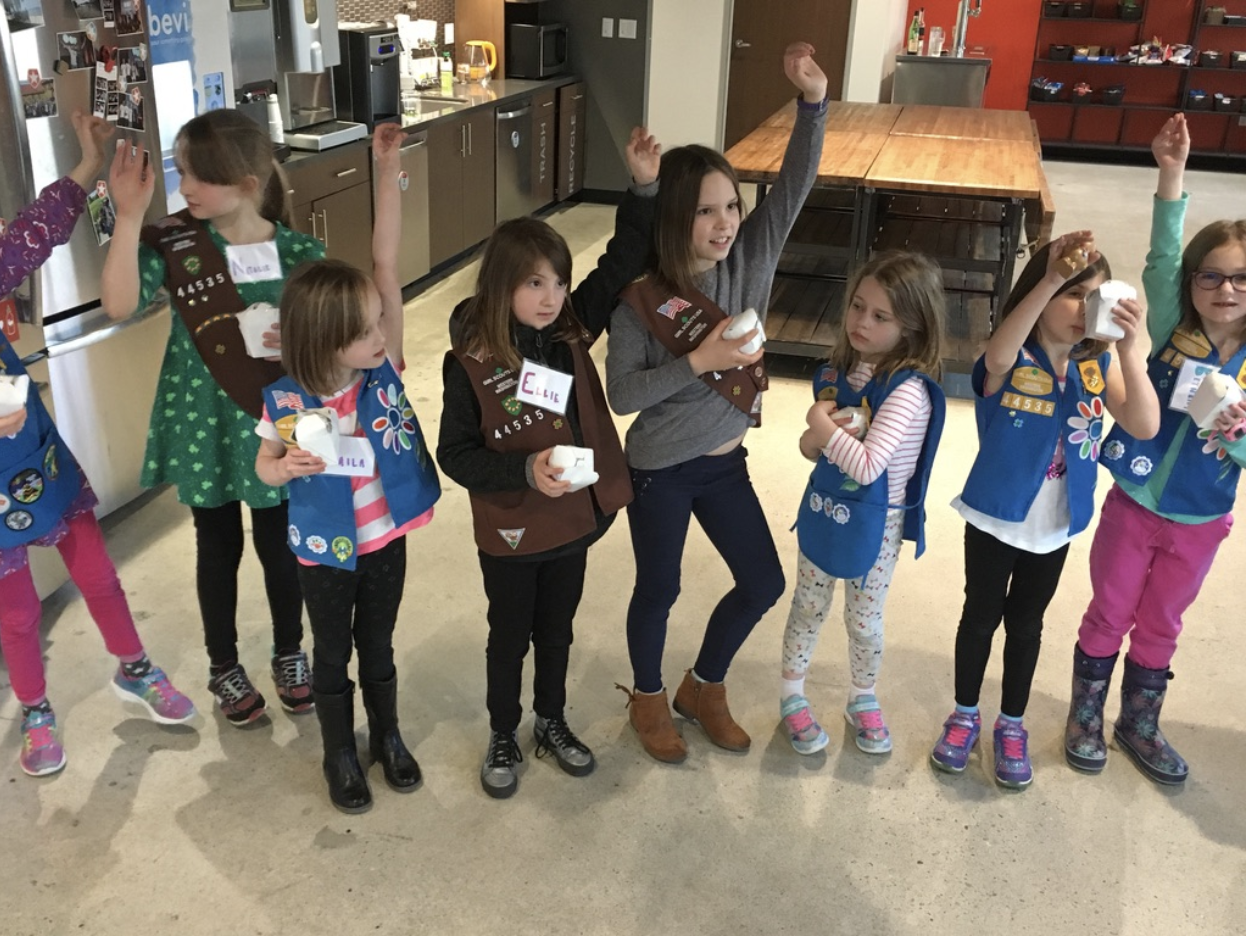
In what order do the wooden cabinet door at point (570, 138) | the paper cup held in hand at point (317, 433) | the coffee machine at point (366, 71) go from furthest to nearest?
the wooden cabinet door at point (570, 138)
the coffee machine at point (366, 71)
the paper cup held in hand at point (317, 433)

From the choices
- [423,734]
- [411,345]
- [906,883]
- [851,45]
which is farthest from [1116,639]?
[851,45]

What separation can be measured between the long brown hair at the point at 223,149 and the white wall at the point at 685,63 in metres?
6.02

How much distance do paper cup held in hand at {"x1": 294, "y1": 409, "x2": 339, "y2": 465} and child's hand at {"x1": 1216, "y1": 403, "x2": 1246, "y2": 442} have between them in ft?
5.04

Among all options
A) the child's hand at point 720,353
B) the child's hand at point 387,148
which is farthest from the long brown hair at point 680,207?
the child's hand at point 387,148

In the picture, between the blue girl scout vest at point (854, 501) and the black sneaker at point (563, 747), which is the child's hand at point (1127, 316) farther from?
the black sneaker at point (563, 747)

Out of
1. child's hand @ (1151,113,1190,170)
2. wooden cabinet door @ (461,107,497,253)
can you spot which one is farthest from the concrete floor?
wooden cabinet door @ (461,107,497,253)

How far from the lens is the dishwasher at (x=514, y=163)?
6402 millimetres

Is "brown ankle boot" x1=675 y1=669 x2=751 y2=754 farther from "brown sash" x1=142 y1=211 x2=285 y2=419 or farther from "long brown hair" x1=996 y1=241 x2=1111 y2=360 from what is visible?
"brown sash" x1=142 y1=211 x2=285 y2=419

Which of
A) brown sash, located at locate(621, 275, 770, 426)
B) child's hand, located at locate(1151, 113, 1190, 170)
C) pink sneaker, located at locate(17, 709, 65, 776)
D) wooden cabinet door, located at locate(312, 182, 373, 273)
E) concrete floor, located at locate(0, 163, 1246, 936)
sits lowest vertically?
concrete floor, located at locate(0, 163, 1246, 936)

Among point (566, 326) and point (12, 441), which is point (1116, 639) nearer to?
point (566, 326)

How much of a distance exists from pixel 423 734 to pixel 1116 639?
1473 millimetres

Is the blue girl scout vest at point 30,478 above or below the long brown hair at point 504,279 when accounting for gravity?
below

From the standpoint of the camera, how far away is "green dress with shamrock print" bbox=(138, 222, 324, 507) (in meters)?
2.09

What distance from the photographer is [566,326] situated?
1927mm
